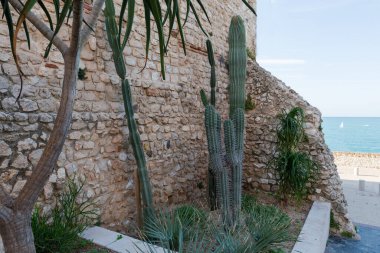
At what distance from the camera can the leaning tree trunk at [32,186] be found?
158 cm

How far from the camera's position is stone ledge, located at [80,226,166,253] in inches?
96.8

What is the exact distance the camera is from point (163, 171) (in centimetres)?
407

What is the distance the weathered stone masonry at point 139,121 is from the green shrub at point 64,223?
119 mm

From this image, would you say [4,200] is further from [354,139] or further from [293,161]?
[354,139]

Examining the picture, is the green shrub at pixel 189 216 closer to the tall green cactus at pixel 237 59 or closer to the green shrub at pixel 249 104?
the tall green cactus at pixel 237 59

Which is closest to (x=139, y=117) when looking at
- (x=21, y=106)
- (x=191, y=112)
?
(x=191, y=112)

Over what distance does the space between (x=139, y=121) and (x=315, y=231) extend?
8.92 feet

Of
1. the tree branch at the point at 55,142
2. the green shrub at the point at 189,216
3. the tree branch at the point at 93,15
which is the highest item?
the tree branch at the point at 93,15

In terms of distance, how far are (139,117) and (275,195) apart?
116 inches

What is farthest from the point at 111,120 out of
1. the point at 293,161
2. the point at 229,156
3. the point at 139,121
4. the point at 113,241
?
the point at 293,161

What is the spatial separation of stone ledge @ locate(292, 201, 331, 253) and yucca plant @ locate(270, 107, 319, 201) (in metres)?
0.36

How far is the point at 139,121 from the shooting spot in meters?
3.70

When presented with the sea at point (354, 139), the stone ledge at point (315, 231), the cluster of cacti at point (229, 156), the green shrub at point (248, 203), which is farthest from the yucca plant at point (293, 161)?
the sea at point (354, 139)

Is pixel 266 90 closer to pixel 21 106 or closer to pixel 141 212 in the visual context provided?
pixel 141 212
